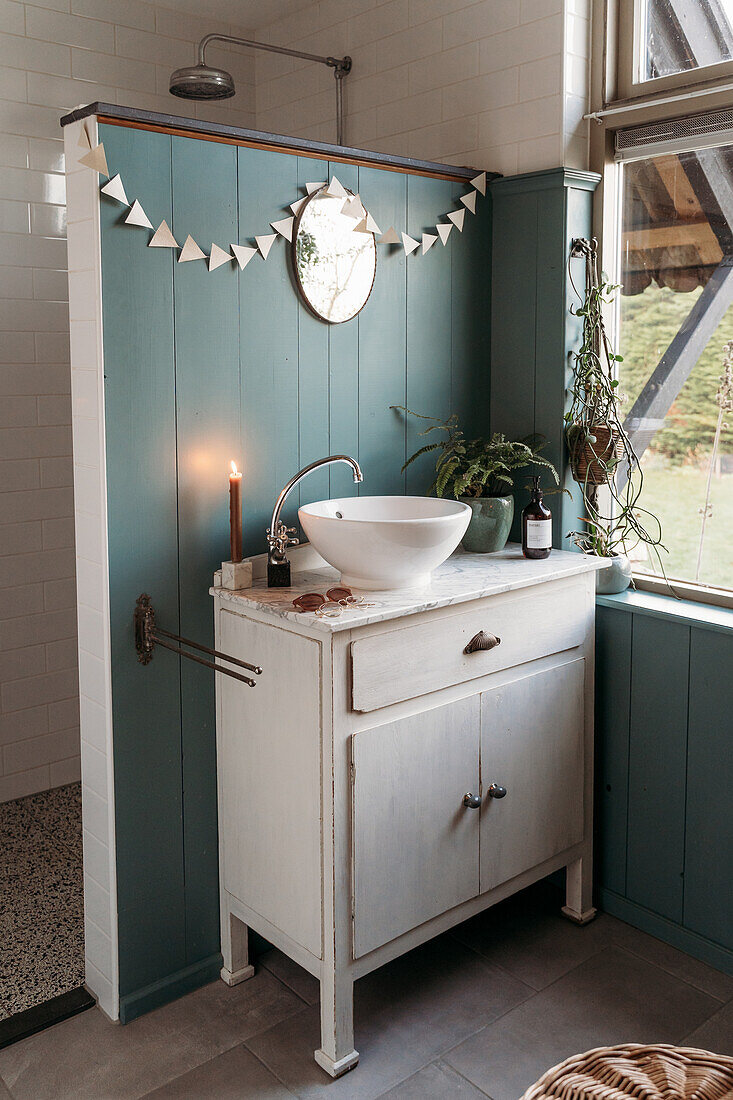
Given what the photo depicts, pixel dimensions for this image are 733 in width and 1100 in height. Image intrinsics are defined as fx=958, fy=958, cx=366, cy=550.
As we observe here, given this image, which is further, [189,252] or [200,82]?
[200,82]

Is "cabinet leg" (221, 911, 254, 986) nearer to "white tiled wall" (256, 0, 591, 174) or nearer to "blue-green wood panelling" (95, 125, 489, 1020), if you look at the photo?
"blue-green wood panelling" (95, 125, 489, 1020)

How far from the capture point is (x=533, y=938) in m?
2.62

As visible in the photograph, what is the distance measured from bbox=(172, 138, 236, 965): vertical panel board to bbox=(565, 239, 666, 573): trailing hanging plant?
1.00 meters

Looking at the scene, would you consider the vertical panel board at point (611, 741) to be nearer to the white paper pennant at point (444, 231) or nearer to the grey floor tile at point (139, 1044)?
the grey floor tile at point (139, 1044)

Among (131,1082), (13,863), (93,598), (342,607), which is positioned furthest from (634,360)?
(13,863)

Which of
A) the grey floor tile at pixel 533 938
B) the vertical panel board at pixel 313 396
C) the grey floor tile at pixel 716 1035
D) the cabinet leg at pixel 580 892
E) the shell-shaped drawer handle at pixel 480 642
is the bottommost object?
the grey floor tile at pixel 716 1035

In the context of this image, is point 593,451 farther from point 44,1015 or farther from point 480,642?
point 44,1015

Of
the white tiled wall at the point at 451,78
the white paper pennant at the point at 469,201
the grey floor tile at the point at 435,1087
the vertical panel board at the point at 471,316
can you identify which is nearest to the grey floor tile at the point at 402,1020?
the grey floor tile at the point at 435,1087

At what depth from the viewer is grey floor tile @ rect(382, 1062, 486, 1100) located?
2.05 meters

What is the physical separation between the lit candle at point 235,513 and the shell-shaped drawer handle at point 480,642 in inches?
23.0

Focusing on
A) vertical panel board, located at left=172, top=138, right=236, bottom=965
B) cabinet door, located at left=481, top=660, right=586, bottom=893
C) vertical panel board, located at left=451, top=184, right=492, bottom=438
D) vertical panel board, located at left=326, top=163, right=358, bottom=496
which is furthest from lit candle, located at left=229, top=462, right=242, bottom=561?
vertical panel board, located at left=451, top=184, right=492, bottom=438

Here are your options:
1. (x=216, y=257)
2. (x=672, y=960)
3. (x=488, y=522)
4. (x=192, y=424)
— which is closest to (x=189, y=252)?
(x=216, y=257)

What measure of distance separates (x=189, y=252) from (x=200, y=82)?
0.73 meters

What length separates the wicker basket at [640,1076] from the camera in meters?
1.49
